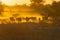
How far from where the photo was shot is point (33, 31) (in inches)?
324

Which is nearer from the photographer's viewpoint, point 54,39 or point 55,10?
point 54,39

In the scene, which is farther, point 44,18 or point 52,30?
point 44,18

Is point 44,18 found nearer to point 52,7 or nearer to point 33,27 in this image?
point 52,7

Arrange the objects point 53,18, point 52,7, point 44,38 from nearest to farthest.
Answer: point 44,38
point 53,18
point 52,7

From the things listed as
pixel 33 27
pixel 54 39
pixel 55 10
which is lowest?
pixel 54 39

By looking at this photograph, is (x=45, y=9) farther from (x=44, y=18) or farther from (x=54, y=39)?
(x=54, y=39)

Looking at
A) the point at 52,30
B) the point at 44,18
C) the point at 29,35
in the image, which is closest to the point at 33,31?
the point at 29,35

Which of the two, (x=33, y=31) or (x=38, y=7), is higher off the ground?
(x=38, y=7)

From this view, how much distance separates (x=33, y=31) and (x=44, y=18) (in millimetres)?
2507

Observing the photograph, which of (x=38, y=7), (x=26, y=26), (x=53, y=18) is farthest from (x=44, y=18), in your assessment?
(x=26, y=26)

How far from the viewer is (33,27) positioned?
8523 mm

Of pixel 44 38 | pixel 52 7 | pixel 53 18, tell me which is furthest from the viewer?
pixel 52 7

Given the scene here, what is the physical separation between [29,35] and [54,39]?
3.56ft

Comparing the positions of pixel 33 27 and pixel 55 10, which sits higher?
pixel 55 10
